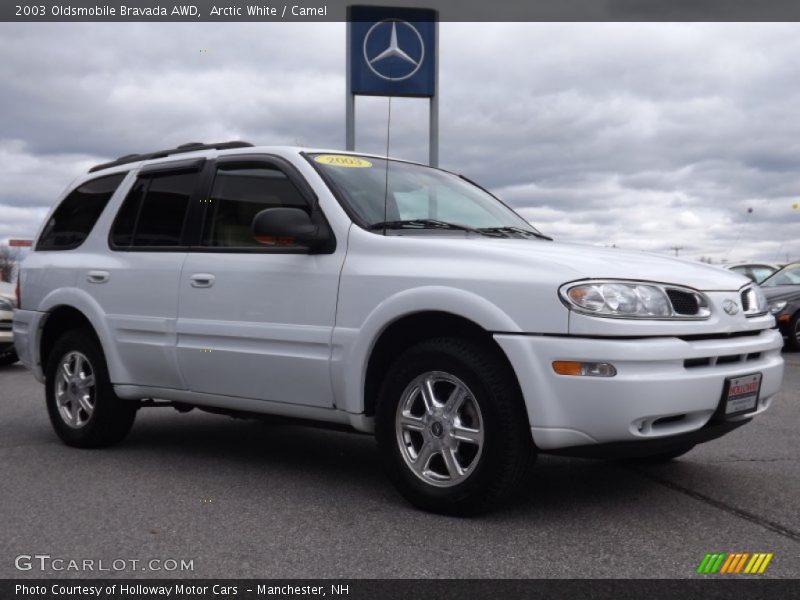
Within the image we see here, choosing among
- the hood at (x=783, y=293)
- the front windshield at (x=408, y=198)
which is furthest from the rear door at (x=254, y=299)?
the hood at (x=783, y=293)

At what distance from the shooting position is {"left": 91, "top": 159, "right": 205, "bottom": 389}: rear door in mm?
5438

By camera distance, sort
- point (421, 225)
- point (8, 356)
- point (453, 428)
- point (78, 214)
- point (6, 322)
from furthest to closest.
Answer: point (8, 356) < point (6, 322) < point (78, 214) < point (421, 225) < point (453, 428)

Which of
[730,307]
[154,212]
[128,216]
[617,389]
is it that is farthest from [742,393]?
[128,216]

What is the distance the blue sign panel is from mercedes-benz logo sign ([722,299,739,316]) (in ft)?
22.1

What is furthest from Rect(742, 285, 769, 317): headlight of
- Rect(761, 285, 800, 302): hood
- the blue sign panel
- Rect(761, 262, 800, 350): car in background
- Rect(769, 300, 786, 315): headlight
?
Rect(761, 285, 800, 302): hood

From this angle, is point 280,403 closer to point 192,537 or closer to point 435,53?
point 192,537

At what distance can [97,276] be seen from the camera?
593 centimetres

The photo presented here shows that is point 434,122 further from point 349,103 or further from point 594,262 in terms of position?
point 594,262

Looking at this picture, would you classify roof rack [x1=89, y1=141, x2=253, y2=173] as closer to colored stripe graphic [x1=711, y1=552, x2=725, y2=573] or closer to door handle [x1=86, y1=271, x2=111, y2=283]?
door handle [x1=86, y1=271, x2=111, y2=283]

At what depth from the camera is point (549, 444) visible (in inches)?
151

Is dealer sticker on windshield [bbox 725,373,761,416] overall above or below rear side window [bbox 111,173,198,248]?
below

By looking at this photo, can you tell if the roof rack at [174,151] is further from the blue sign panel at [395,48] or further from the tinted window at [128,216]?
the blue sign panel at [395,48]

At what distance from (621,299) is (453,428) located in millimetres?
928
